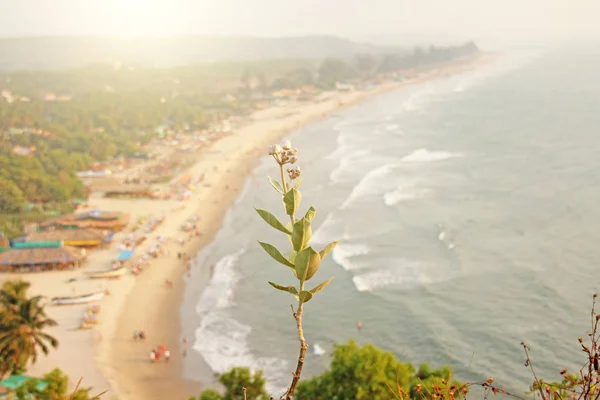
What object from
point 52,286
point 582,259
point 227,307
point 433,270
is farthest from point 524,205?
point 52,286

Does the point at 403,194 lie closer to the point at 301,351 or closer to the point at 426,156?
the point at 426,156

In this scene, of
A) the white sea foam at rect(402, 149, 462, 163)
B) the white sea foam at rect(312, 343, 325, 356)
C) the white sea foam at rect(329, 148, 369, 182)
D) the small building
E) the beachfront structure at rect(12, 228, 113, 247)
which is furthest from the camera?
the small building

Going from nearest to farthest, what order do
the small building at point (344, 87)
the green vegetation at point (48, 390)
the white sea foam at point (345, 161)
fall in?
the green vegetation at point (48, 390) < the white sea foam at point (345, 161) < the small building at point (344, 87)

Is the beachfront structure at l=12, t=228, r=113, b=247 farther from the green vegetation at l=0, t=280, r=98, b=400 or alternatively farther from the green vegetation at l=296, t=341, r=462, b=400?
the green vegetation at l=296, t=341, r=462, b=400

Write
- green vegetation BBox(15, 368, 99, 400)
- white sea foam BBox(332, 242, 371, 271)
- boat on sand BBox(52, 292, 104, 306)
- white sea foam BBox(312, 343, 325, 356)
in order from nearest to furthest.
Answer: green vegetation BBox(15, 368, 99, 400) < white sea foam BBox(312, 343, 325, 356) < boat on sand BBox(52, 292, 104, 306) < white sea foam BBox(332, 242, 371, 271)

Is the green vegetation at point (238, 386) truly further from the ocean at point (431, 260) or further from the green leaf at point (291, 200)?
the green leaf at point (291, 200)

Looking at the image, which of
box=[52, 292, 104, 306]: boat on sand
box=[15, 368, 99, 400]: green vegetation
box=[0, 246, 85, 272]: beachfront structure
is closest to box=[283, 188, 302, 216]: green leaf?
box=[15, 368, 99, 400]: green vegetation

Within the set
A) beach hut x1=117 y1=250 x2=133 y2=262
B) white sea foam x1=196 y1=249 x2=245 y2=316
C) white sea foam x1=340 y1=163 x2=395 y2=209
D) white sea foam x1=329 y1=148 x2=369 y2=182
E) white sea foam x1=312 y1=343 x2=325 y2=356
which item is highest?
white sea foam x1=329 y1=148 x2=369 y2=182

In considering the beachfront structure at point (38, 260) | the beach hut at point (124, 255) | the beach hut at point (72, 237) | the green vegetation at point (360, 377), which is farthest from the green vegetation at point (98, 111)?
the green vegetation at point (360, 377)
